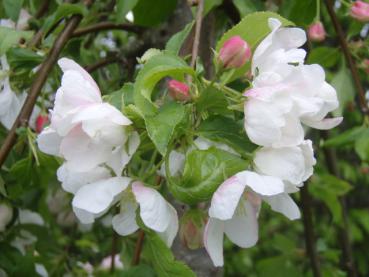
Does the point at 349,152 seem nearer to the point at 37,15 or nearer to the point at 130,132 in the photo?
the point at 37,15

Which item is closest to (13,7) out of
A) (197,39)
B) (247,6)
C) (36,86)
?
(36,86)

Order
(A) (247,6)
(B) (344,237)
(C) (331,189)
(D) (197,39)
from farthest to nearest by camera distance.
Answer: (B) (344,237), (C) (331,189), (A) (247,6), (D) (197,39)

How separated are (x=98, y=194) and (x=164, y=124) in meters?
0.10

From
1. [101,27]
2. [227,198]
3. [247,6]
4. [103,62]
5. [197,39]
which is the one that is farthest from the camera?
[103,62]

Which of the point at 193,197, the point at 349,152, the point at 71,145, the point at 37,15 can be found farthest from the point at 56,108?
the point at 349,152

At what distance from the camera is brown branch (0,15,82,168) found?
2.94 ft

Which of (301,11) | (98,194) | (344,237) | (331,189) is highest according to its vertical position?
(98,194)

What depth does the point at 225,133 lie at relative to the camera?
0.64 m

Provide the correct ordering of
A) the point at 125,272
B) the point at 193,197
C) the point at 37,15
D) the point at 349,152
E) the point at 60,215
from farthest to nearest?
1. the point at 349,152
2. the point at 60,215
3. the point at 37,15
4. the point at 125,272
5. the point at 193,197

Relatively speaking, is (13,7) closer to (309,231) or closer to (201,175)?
(201,175)

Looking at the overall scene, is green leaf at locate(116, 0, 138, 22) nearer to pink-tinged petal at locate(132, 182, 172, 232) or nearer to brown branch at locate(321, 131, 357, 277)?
pink-tinged petal at locate(132, 182, 172, 232)

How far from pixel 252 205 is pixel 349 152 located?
276 centimetres

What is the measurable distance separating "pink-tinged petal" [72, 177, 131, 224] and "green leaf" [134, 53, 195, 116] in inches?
3.0

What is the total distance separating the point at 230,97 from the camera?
2.13 ft
